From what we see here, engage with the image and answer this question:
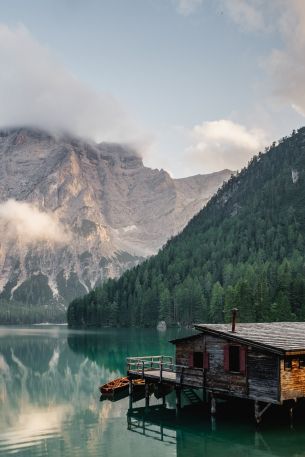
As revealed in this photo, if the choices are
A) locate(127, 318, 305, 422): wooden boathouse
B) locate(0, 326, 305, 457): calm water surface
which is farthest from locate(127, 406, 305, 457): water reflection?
locate(127, 318, 305, 422): wooden boathouse

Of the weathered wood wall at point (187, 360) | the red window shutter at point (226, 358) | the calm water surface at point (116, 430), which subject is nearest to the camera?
the calm water surface at point (116, 430)

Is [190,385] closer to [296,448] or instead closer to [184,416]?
[184,416]

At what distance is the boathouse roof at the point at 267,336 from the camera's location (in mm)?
41812

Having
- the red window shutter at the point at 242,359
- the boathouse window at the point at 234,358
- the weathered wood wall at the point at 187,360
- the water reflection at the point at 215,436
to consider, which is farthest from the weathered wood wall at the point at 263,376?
the weathered wood wall at the point at 187,360

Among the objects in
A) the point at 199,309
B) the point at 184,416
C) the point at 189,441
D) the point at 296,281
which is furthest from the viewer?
the point at 199,309

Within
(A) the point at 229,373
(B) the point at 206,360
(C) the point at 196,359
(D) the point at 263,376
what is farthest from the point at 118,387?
(D) the point at 263,376

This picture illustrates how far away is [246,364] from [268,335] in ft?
13.1

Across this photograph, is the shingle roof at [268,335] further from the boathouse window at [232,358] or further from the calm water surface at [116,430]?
the calm water surface at [116,430]

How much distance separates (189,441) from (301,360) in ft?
37.8

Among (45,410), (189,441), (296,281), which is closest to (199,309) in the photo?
(296,281)

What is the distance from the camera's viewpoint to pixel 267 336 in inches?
1806

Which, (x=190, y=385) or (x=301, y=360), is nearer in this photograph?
(x=301, y=360)

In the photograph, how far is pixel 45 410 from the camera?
181ft

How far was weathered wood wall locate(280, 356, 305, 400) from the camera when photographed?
136 feet
